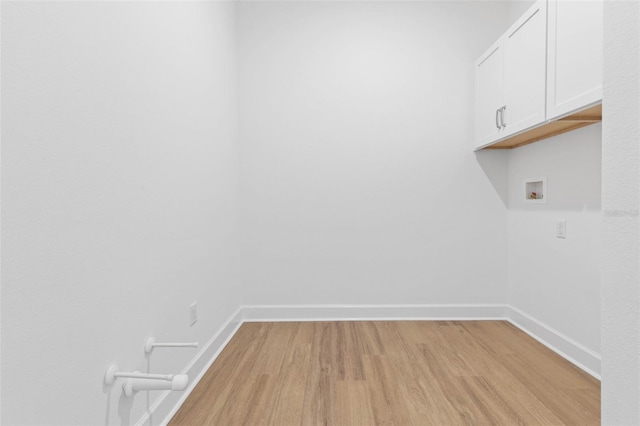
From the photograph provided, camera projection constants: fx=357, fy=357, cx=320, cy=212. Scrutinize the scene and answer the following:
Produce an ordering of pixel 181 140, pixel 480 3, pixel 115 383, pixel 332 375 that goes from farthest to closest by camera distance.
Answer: pixel 480 3 → pixel 332 375 → pixel 181 140 → pixel 115 383

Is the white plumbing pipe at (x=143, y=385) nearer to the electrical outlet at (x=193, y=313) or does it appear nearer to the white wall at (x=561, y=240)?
the electrical outlet at (x=193, y=313)

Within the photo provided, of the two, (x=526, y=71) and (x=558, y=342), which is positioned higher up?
(x=526, y=71)

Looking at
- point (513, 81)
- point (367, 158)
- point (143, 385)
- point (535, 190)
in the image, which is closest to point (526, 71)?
point (513, 81)

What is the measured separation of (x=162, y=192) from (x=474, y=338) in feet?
7.35

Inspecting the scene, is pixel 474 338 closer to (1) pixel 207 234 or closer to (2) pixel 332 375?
(2) pixel 332 375

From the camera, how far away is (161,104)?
5.17ft

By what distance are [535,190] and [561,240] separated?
0.46 metres

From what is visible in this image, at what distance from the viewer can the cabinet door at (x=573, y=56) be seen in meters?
1.58

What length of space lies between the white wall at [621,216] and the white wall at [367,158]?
2.16m

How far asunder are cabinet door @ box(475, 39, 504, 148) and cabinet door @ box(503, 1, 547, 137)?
3.7 inches

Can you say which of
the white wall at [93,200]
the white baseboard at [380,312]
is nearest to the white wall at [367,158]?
the white baseboard at [380,312]

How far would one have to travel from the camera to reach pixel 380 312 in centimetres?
296

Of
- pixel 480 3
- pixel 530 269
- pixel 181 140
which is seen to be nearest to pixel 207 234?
pixel 181 140

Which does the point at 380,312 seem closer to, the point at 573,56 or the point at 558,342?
the point at 558,342
